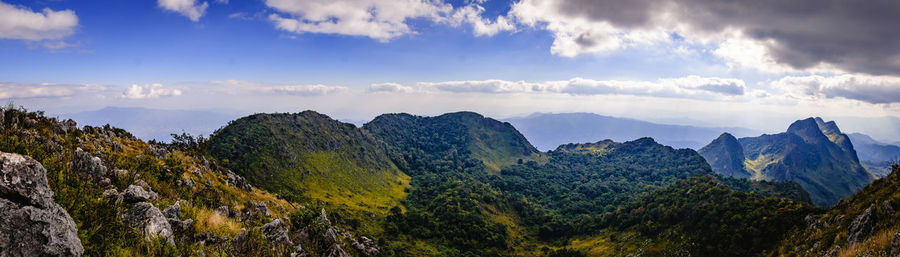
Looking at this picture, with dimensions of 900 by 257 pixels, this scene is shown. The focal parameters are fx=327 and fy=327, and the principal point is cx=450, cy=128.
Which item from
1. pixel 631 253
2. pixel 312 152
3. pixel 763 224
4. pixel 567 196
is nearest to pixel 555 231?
pixel 631 253

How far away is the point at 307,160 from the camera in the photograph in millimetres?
138500

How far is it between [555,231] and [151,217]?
135 metres

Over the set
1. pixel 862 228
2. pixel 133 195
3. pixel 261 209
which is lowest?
pixel 261 209

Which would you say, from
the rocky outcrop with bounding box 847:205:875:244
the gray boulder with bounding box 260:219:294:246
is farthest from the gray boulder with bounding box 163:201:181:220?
the rocky outcrop with bounding box 847:205:875:244

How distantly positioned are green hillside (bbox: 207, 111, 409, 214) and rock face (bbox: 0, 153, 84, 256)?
300 ft

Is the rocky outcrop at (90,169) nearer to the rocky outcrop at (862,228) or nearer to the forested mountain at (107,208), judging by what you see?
the forested mountain at (107,208)

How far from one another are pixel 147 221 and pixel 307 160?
134916 mm

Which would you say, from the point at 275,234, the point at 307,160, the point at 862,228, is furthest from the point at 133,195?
the point at 307,160

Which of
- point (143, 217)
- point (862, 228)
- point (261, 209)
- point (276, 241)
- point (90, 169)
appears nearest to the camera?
point (143, 217)

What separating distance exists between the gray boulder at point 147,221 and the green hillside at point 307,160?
86.5m

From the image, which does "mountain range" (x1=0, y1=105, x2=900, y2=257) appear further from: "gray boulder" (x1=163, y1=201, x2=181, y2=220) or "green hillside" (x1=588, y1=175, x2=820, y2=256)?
"green hillside" (x1=588, y1=175, x2=820, y2=256)

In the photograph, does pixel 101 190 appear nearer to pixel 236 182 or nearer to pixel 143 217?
pixel 143 217

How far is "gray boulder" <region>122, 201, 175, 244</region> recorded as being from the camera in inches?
500

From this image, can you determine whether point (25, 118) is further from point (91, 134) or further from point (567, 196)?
point (567, 196)
